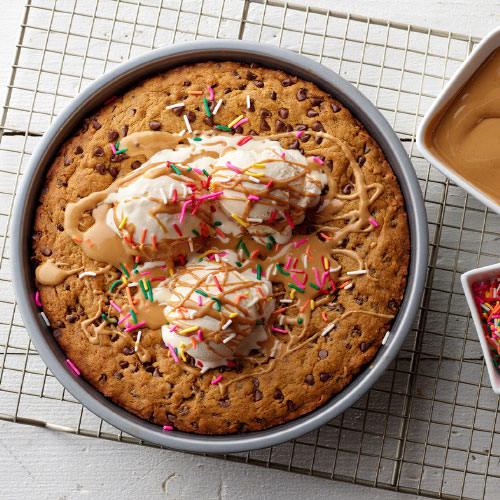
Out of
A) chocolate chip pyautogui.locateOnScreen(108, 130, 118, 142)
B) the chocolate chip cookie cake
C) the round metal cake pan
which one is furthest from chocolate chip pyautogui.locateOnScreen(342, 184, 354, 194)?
chocolate chip pyautogui.locateOnScreen(108, 130, 118, 142)

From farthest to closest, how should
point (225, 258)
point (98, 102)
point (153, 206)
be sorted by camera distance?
point (98, 102), point (225, 258), point (153, 206)

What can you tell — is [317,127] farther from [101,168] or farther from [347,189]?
[101,168]

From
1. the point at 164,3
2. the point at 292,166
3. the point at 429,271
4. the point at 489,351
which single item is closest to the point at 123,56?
the point at 164,3

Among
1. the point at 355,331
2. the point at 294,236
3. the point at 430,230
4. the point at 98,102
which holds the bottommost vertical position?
the point at 355,331

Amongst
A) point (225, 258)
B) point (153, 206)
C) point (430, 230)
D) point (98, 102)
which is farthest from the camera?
point (430, 230)

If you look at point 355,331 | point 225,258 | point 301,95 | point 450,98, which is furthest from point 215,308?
point 450,98

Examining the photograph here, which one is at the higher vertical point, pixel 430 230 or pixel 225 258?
pixel 430 230

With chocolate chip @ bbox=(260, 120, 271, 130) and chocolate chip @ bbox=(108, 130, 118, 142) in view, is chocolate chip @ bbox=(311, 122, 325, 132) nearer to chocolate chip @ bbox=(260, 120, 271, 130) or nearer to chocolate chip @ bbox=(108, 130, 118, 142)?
chocolate chip @ bbox=(260, 120, 271, 130)

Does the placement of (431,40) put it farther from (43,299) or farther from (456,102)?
(43,299)
